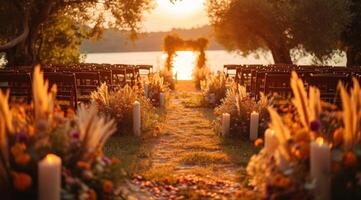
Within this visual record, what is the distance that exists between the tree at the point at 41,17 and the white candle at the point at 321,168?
61.4 feet

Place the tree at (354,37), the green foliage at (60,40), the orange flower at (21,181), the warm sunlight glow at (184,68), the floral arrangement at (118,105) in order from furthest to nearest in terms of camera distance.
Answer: the warm sunlight glow at (184,68)
the green foliage at (60,40)
the tree at (354,37)
the floral arrangement at (118,105)
the orange flower at (21,181)

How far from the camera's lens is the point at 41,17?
22.5 metres

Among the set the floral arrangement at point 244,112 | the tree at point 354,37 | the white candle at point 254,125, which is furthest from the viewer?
the tree at point 354,37

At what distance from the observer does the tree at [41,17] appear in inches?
843

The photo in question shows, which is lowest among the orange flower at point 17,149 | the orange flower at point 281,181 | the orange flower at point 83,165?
the orange flower at point 281,181

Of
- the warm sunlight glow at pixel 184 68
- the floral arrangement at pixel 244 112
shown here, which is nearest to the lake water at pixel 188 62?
the warm sunlight glow at pixel 184 68

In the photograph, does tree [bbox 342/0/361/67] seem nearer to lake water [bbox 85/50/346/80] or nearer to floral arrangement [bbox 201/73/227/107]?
lake water [bbox 85/50/346/80]

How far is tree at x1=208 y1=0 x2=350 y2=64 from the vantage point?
25578 mm

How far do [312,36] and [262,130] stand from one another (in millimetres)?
17456

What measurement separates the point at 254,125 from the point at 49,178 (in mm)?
6084

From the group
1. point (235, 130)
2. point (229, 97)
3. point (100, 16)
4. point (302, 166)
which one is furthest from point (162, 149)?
point (100, 16)

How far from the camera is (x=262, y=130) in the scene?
31.6ft

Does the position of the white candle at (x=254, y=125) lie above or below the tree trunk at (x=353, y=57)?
below

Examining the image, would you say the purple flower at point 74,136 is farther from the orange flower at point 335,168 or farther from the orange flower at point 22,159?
the orange flower at point 335,168
